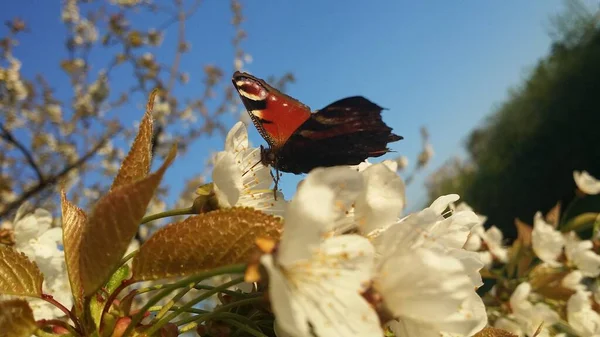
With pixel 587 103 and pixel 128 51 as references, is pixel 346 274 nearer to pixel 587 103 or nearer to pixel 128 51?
pixel 128 51

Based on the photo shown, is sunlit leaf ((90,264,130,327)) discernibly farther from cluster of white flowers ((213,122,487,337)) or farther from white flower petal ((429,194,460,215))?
white flower petal ((429,194,460,215))

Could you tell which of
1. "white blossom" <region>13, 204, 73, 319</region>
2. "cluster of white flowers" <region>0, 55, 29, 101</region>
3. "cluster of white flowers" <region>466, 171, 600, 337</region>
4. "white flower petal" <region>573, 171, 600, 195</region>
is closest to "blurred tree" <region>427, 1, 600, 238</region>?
"white flower petal" <region>573, 171, 600, 195</region>

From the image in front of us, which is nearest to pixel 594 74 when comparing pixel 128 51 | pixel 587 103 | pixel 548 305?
pixel 587 103

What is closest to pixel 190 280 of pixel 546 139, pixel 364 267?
pixel 364 267

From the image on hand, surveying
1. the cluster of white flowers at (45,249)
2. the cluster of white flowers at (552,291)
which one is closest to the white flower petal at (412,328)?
the cluster of white flowers at (552,291)

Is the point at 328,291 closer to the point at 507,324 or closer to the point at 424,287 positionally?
the point at 424,287

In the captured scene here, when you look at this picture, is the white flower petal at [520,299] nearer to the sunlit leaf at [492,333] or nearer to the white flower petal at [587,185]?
the sunlit leaf at [492,333]
